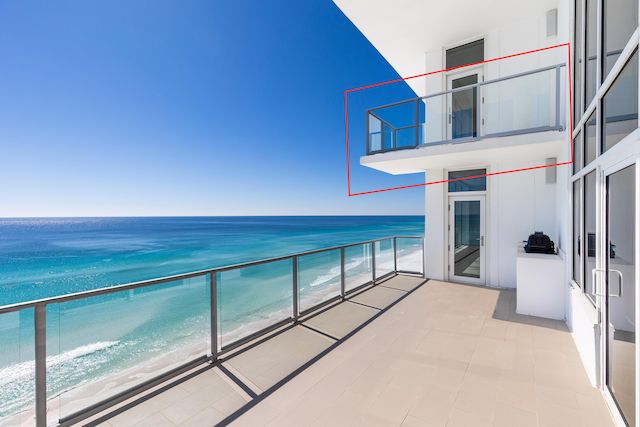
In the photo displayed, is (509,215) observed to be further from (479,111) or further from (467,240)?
(479,111)

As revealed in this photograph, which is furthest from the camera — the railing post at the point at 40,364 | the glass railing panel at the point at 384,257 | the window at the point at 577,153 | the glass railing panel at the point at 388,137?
the glass railing panel at the point at 384,257

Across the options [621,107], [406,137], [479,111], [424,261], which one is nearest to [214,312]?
[621,107]

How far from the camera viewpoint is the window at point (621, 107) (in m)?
1.64

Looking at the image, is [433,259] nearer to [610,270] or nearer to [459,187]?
[459,187]

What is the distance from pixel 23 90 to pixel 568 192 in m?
40.3

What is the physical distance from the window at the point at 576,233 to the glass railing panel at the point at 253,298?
142 inches

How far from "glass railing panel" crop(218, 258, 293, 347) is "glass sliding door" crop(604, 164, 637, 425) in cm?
326

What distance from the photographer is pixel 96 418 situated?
6.77 ft

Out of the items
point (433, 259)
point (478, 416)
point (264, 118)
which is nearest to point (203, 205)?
point (264, 118)

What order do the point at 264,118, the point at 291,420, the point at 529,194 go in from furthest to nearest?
1. the point at 264,118
2. the point at 529,194
3. the point at 291,420

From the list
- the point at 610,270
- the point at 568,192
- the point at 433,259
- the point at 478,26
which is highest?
the point at 478,26

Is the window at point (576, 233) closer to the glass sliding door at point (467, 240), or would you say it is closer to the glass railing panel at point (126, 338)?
the glass sliding door at point (467, 240)

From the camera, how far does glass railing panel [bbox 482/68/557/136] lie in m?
4.51

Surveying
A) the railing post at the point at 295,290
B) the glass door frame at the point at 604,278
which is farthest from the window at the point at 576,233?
the railing post at the point at 295,290
